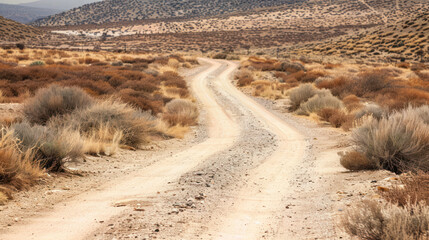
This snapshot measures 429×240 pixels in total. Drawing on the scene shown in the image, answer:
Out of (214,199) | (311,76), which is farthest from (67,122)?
(311,76)

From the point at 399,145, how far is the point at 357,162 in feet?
3.16

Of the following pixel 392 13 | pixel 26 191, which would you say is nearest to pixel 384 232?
pixel 26 191

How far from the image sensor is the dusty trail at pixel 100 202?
4.56m

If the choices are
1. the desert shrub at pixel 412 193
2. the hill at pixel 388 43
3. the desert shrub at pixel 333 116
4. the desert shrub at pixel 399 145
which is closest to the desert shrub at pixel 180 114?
the desert shrub at pixel 333 116

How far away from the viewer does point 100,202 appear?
591 cm

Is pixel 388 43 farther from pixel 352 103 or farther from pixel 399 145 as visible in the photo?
pixel 399 145

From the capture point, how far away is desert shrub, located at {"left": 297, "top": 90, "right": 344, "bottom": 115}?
20.5m

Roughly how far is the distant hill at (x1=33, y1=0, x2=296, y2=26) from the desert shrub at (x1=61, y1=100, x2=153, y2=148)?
152 meters

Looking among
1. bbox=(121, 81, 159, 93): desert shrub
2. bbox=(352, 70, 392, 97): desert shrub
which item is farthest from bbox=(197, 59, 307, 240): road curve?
bbox=(352, 70, 392, 97): desert shrub

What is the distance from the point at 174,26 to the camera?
134 meters

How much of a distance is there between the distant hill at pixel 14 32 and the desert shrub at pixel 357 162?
8302 centimetres

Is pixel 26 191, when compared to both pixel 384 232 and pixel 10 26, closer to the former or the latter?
pixel 384 232

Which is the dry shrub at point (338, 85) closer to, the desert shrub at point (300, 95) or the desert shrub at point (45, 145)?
the desert shrub at point (300, 95)

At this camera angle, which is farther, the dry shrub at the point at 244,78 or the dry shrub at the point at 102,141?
the dry shrub at the point at 244,78
